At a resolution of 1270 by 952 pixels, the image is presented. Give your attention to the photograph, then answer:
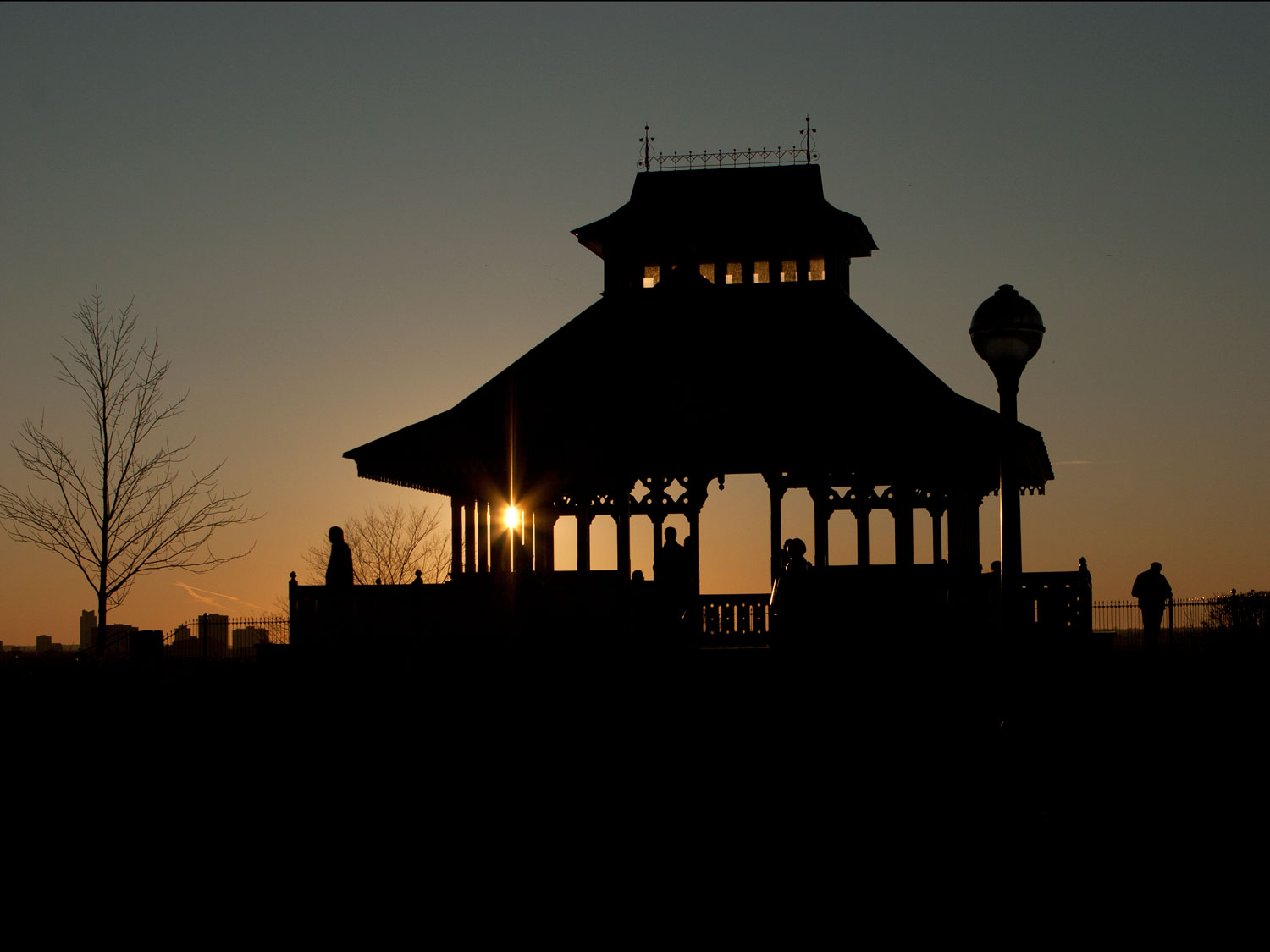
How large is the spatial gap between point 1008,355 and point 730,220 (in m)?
23.9

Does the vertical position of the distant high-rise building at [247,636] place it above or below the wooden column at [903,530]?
below

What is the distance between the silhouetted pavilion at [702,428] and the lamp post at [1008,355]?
40.1 feet

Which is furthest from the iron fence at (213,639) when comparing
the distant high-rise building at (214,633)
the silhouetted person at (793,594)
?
the silhouetted person at (793,594)

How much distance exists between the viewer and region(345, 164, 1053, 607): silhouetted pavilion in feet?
82.5

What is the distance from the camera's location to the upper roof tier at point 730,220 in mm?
35000

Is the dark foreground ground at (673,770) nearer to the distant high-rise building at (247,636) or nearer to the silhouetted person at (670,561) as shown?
the silhouetted person at (670,561)

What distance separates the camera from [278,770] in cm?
1524

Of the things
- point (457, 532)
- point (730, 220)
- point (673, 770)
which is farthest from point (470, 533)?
point (673, 770)

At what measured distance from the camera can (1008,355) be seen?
11.9m

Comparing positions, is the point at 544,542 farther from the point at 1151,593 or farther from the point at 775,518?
the point at 1151,593

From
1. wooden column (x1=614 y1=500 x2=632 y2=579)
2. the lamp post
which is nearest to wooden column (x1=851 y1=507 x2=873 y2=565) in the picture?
wooden column (x1=614 y1=500 x2=632 y2=579)

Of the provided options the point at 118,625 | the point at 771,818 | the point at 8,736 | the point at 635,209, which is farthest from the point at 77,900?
the point at 118,625

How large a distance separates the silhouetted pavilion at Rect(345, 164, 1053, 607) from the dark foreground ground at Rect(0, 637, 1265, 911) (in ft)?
16.8

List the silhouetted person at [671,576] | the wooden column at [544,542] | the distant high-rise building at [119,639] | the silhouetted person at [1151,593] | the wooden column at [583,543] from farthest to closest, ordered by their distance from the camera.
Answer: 1. the distant high-rise building at [119,639]
2. the wooden column at [544,542]
3. the wooden column at [583,543]
4. the silhouetted person at [1151,593]
5. the silhouetted person at [671,576]
